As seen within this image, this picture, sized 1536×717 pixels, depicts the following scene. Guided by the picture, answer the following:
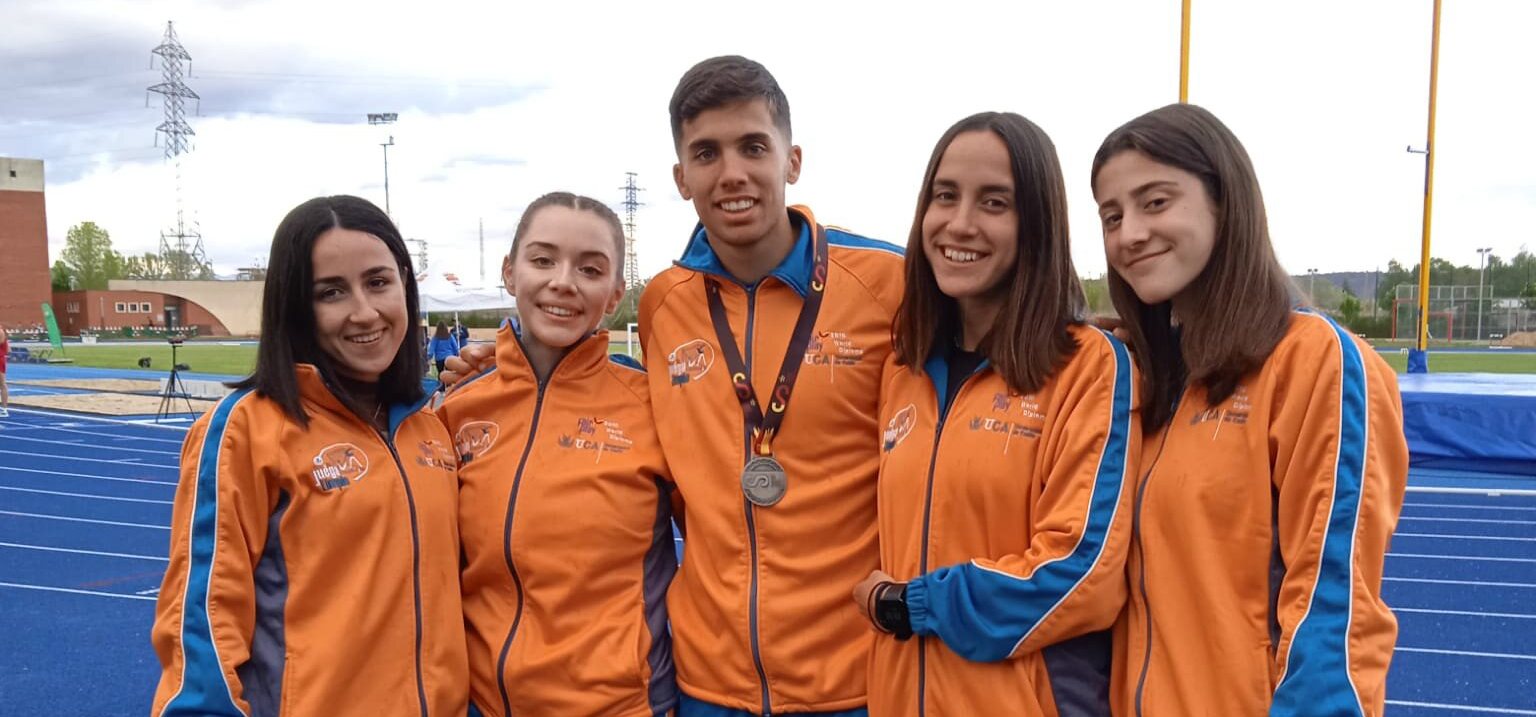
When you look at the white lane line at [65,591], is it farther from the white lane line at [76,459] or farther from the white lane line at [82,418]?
the white lane line at [82,418]

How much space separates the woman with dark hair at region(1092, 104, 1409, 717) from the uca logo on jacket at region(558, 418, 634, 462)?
1.19m

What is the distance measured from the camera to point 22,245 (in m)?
56.6

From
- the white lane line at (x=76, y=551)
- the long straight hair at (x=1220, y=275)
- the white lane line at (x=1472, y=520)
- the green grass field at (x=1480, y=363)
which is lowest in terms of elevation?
the white lane line at (x=76, y=551)

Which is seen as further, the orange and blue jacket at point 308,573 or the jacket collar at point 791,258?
the jacket collar at point 791,258

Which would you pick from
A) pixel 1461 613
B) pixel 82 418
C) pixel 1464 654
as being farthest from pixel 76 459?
pixel 1461 613

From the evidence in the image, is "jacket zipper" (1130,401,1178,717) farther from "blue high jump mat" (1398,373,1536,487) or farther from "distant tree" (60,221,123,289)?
"distant tree" (60,221,123,289)

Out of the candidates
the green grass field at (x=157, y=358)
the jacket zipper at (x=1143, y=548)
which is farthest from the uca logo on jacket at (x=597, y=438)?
the green grass field at (x=157, y=358)

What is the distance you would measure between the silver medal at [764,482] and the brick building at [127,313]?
7099 centimetres

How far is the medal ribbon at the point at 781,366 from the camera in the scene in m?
2.27

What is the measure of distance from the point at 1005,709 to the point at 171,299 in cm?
7859

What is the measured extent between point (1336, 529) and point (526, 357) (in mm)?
1775

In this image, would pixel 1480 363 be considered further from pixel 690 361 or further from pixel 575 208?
pixel 575 208

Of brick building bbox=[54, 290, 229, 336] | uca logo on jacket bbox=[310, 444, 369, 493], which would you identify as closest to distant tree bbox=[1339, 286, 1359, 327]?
uca logo on jacket bbox=[310, 444, 369, 493]

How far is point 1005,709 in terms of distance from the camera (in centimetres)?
189
